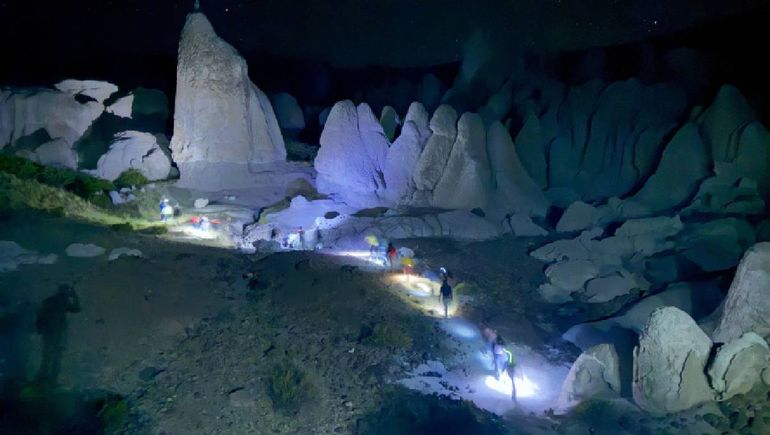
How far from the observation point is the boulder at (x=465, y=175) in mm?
26375

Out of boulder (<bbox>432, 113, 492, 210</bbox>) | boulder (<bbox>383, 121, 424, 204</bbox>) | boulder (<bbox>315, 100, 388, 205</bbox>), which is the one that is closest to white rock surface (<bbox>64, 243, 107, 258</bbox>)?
boulder (<bbox>315, 100, 388, 205</bbox>)

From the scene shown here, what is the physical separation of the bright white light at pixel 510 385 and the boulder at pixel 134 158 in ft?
68.5

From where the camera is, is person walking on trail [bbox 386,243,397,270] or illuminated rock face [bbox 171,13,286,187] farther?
illuminated rock face [bbox 171,13,286,187]

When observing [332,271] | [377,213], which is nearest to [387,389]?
[332,271]

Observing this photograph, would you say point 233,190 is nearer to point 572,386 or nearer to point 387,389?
point 387,389

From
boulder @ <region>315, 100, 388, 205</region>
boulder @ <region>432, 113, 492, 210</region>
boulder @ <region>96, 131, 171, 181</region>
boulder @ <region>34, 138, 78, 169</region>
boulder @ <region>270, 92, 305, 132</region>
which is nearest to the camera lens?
boulder @ <region>432, 113, 492, 210</region>

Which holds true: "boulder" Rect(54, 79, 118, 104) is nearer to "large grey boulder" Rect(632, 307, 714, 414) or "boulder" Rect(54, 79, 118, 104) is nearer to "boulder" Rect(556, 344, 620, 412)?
"boulder" Rect(556, 344, 620, 412)

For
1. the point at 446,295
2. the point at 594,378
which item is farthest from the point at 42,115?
the point at 594,378

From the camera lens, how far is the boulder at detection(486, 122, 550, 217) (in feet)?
89.3

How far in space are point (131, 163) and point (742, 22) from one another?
179ft

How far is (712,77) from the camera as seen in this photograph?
3681 centimetres

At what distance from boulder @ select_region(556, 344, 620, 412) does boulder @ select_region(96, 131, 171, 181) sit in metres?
22.7

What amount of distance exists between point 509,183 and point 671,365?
1668cm

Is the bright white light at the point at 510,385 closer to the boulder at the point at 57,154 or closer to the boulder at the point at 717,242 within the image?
the boulder at the point at 717,242
